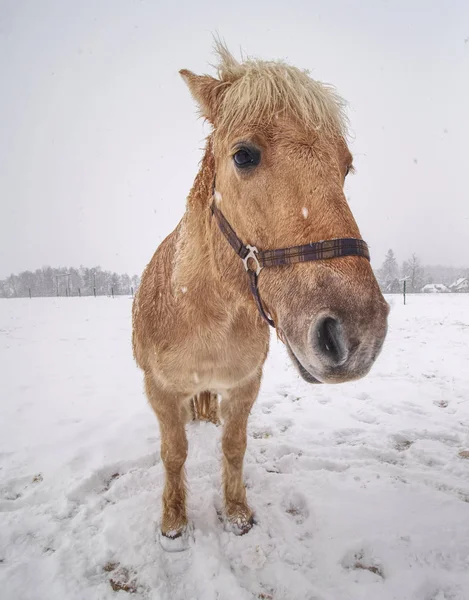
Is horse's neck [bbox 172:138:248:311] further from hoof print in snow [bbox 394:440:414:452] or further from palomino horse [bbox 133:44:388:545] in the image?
hoof print in snow [bbox 394:440:414:452]

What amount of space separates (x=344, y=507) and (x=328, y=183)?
9.27 feet

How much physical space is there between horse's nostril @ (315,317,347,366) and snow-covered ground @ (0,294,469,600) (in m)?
1.88

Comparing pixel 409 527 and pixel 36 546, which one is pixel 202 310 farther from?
pixel 409 527

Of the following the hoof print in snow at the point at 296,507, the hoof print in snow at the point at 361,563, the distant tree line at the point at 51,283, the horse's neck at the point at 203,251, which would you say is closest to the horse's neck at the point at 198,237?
the horse's neck at the point at 203,251

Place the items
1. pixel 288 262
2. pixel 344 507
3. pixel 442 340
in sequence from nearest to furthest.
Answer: pixel 288 262 < pixel 344 507 < pixel 442 340

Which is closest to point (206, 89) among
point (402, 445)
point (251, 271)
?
point (251, 271)

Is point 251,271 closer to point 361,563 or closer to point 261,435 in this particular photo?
point 361,563

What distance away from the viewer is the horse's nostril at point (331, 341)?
1.21m

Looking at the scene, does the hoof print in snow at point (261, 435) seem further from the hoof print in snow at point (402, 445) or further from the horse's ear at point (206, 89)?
the horse's ear at point (206, 89)

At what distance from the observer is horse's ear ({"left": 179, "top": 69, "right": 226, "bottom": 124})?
1895 millimetres

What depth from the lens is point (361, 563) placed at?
218 cm

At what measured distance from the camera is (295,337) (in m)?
1.37

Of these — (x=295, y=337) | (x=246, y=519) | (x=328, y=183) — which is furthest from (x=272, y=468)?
(x=328, y=183)

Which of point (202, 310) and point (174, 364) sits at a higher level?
point (202, 310)
